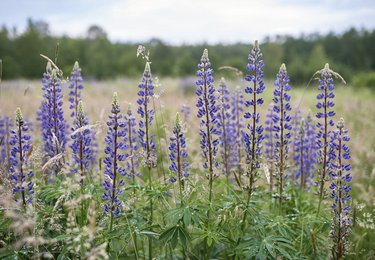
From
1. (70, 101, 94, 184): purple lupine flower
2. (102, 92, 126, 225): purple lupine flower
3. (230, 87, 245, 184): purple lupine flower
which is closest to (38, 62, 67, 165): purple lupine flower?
(70, 101, 94, 184): purple lupine flower

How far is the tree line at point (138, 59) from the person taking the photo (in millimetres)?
39969

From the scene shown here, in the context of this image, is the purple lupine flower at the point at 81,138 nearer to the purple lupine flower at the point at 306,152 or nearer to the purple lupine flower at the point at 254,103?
the purple lupine flower at the point at 254,103

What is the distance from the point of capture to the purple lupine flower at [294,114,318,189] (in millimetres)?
4484

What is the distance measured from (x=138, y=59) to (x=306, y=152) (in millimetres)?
39272

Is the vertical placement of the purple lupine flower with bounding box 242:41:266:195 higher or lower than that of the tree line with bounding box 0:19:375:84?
lower

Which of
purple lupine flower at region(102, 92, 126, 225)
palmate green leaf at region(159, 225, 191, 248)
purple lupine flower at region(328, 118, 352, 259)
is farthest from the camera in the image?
purple lupine flower at region(328, 118, 352, 259)

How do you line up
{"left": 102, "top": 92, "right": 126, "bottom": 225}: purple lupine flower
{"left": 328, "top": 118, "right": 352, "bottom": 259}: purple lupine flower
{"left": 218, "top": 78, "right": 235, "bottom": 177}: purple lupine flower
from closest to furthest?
1. {"left": 102, "top": 92, "right": 126, "bottom": 225}: purple lupine flower
2. {"left": 328, "top": 118, "right": 352, "bottom": 259}: purple lupine flower
3. {"left": 218, "top": 78, "right": 235, "bottom": 177}: purple lupine flower

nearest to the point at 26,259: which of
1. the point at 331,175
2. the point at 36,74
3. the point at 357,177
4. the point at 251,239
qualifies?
the point at 251,239

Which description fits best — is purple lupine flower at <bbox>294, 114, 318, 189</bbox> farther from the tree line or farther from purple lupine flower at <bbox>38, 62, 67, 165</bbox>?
the tree line

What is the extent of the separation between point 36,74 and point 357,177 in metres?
41.5

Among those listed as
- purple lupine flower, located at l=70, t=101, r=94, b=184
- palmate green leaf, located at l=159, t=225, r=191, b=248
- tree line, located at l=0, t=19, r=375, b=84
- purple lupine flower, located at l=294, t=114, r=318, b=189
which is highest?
tree line, located at l=0, t=19, r=375, b=84

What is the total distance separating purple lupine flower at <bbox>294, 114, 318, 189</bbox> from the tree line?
85.9ft

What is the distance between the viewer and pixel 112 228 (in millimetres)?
3029

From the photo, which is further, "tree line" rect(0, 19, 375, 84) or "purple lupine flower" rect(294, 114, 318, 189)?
"tree line" rect(0, 19, 375, 84)
